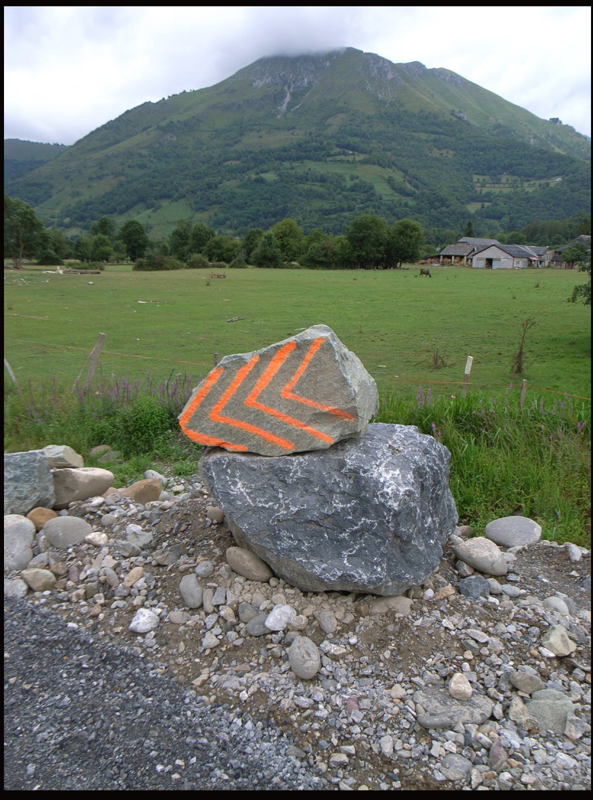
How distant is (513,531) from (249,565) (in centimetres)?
284

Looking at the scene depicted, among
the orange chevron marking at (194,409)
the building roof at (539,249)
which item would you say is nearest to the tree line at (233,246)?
the building roof at (539,249)

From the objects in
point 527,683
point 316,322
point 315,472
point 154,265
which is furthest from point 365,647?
point 154,265

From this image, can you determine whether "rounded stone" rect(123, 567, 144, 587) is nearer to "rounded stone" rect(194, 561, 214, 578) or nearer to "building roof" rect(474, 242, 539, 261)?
"rounded stone" rect(194, 561, 214, 578)

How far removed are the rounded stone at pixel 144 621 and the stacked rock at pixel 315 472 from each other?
98 cm

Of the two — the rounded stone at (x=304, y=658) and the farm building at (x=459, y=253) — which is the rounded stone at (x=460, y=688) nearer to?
the rounded stone at (x=304, y=658)

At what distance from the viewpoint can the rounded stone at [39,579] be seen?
4.31 m

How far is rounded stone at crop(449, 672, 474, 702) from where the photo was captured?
3184 millimetres

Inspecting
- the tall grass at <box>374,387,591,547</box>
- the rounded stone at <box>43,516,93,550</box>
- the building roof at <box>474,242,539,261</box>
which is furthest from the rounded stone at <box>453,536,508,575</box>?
the building roof at <box>474,242,539,261</box>

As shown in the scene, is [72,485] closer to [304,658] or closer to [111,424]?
[111,424]

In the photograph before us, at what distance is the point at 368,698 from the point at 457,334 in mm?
18000

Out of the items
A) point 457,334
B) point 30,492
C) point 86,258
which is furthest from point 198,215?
point 30,492

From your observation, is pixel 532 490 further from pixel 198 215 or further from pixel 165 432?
pixel 198 215

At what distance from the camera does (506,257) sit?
240 ft

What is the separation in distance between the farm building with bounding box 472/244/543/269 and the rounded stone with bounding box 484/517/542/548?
76216mm
